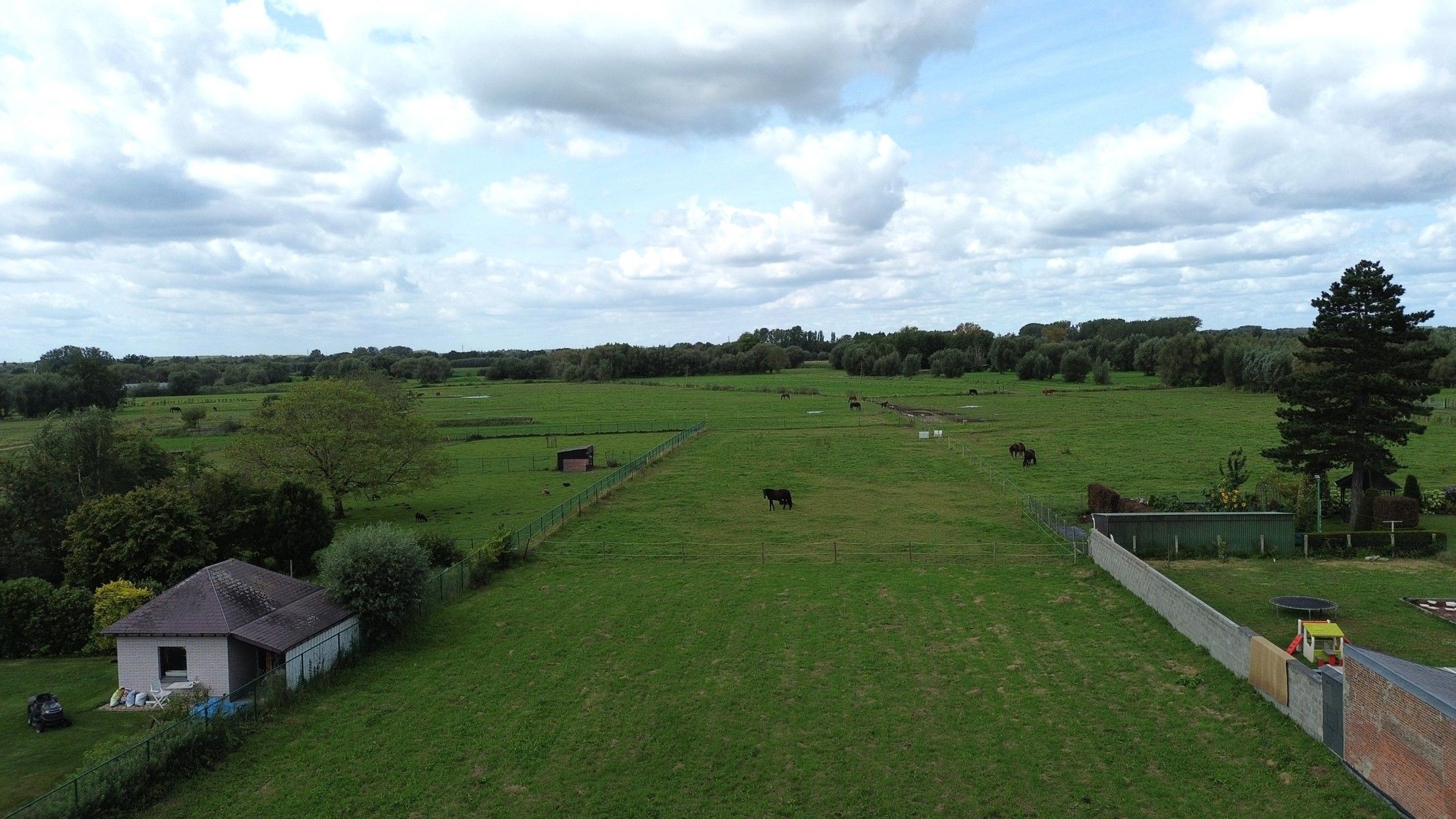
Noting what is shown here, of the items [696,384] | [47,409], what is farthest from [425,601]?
[696,384]

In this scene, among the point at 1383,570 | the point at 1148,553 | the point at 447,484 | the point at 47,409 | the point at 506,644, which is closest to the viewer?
the point at 506,644

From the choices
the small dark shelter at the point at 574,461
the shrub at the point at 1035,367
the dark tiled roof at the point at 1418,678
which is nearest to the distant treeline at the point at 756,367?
the shrub at the point at 1035,367

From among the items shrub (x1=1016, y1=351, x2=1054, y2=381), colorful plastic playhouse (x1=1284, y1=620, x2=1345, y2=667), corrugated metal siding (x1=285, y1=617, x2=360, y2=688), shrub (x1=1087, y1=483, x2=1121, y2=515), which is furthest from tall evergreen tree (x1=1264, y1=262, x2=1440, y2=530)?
shrub (x1=1016, y1=351, x2=1054, y2=381)

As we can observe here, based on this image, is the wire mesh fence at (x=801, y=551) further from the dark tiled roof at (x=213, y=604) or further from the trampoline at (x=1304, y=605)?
the dark tiled roof at (x=213, y=604)

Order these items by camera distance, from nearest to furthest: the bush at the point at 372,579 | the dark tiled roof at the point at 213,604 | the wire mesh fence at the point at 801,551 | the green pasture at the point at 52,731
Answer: the green pasture at the point at 52,731
the dark tiled roof at the point at 213,604
the bush at the point at 372,579
the wire mesh fence at the point at 801,551

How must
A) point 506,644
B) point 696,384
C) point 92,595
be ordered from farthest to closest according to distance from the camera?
point 696,384 → point 92,595 → point 506,644

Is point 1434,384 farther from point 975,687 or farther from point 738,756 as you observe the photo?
point 738,756

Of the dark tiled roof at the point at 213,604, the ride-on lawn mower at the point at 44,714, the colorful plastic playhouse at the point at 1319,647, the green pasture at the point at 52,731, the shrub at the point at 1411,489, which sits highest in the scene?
the shrub at the point at 1411,489
